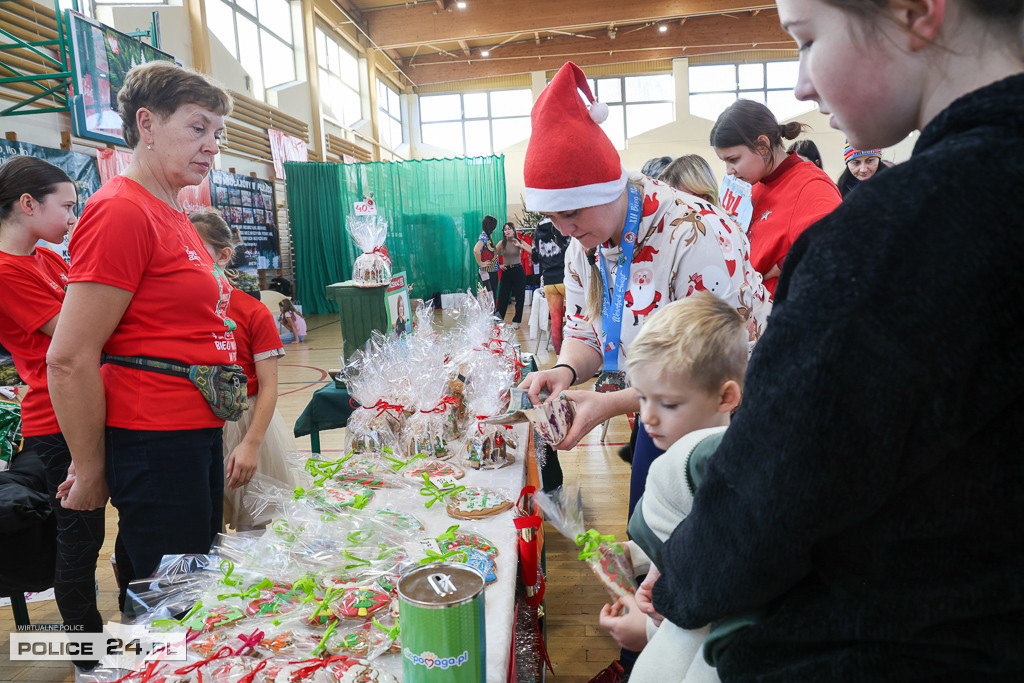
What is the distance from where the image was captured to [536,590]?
5.04 ft

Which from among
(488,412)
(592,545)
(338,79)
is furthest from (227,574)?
(338,79)

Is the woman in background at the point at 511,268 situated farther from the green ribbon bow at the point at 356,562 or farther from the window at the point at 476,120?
the window at the point at 476,120

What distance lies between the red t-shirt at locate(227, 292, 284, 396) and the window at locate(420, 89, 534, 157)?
45.2 feet

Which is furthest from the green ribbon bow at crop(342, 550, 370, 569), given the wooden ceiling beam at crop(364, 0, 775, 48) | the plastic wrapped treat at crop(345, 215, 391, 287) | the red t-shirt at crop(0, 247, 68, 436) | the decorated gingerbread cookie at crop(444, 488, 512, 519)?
the wooden ceiling beam at crop(364, 0, 775, 48)

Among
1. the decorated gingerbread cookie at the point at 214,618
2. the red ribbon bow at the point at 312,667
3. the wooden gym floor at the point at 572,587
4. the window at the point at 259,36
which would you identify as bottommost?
the wooden gym floor at the point at 572,587

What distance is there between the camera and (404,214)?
11.7 meters

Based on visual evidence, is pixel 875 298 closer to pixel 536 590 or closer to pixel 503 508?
pixel 503 508

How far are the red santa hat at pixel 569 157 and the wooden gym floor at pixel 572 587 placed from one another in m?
0.80

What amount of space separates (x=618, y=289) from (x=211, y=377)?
3.18 ft

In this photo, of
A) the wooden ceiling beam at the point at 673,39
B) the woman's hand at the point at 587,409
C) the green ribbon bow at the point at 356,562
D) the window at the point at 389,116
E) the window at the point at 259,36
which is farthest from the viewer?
the window at the point at 389,116

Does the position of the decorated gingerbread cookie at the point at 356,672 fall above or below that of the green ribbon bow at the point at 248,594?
below

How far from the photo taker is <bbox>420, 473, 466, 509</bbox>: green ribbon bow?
56.7 inches

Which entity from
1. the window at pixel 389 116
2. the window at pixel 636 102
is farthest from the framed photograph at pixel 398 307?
the window at pixel 636 102

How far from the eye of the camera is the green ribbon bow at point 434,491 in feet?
4.73
